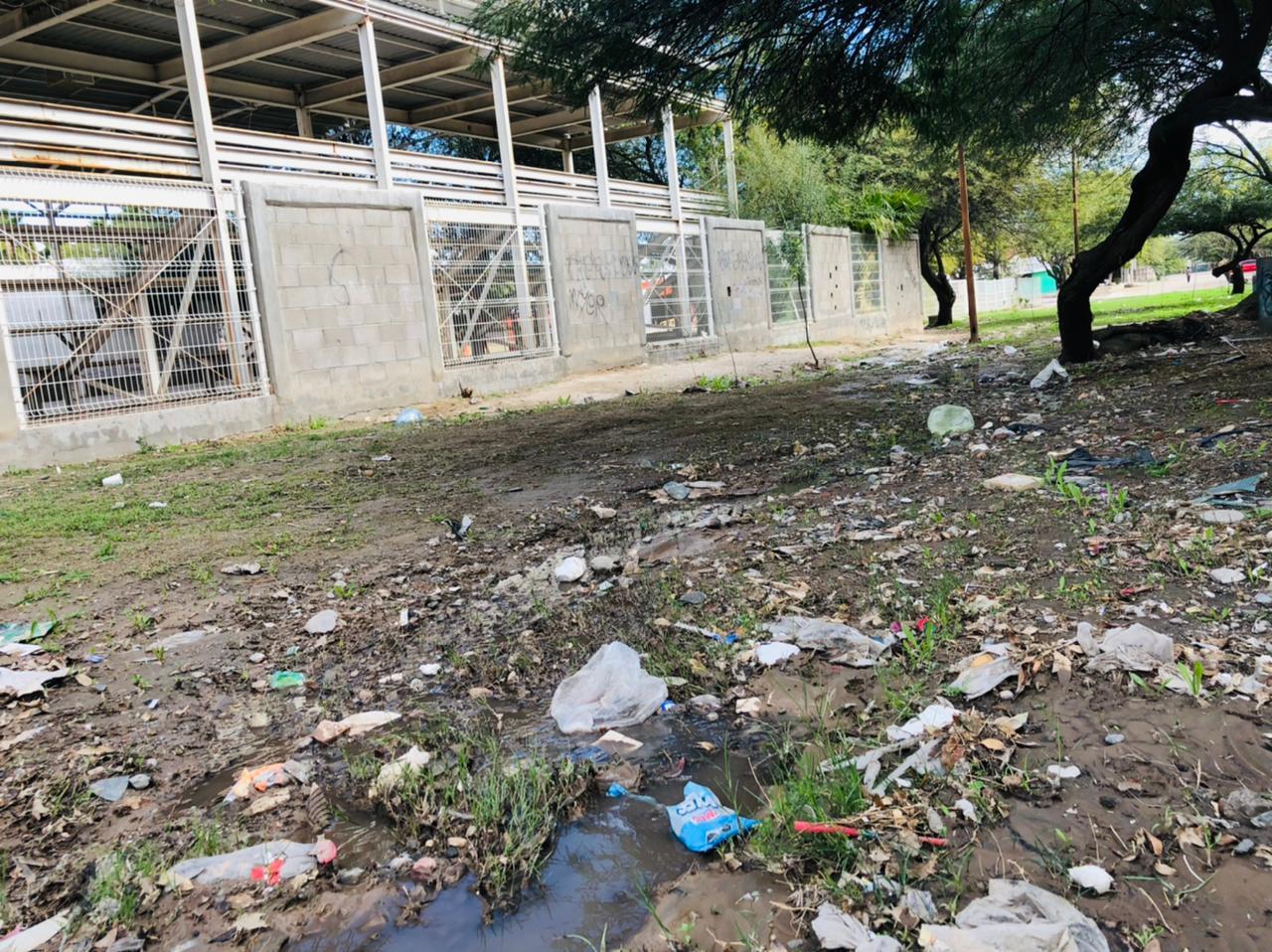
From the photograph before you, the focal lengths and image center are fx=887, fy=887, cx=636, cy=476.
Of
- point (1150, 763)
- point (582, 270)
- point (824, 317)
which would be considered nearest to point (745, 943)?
point (1150, 763)

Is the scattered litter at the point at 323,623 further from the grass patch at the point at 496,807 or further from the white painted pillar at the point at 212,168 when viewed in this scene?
the white painted pillar at the point at 212,168

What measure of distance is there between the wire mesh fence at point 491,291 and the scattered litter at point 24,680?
928cm

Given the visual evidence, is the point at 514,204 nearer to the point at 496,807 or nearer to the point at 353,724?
the point at 353,724

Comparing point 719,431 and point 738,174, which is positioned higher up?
point 738,174

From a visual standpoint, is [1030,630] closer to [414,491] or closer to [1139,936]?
[1139,936]

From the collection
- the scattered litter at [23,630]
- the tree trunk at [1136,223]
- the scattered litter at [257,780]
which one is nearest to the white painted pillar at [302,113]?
the tree trunk at [1136,223]

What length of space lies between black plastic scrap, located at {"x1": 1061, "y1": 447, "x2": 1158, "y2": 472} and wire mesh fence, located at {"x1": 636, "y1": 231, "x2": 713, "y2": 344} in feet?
38.5

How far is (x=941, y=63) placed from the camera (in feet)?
24.4

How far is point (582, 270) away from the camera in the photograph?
14.7m

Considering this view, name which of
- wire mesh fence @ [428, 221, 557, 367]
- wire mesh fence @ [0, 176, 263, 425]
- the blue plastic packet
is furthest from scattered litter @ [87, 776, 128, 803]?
wire mesh fence @ [428, 221, 557, 367]

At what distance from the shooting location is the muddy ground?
190 centimetres

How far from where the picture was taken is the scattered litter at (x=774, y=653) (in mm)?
2953

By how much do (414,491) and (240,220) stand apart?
226 inches

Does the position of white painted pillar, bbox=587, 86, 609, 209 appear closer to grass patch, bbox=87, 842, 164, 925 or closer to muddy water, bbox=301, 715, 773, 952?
muddy water, bbox=301, 715, 773, 952
